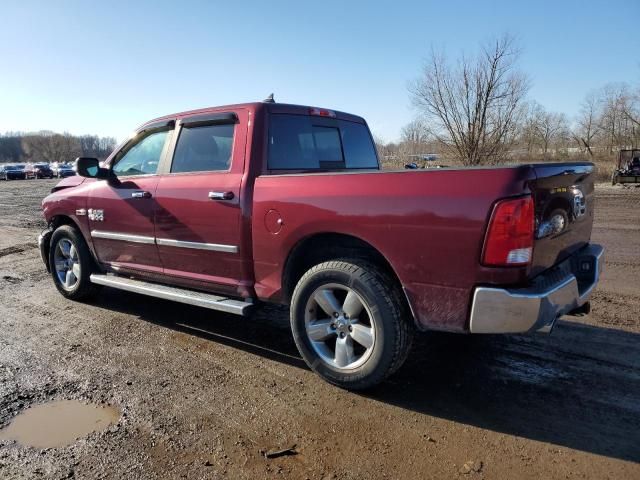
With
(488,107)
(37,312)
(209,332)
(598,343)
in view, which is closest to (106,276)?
(37,312)

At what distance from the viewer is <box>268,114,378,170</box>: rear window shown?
12.9 feet

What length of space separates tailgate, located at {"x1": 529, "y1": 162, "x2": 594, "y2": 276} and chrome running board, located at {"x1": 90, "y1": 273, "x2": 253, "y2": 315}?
2.18 meters

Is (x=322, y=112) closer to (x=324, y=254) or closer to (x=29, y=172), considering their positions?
(x=324, y=254)

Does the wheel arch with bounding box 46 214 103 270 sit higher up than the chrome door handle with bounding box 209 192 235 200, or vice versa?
the chrome door handle with bounding box 209 192 235 200

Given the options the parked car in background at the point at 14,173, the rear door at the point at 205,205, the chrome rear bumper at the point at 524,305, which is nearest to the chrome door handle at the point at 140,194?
the rear door at the point at 205,205

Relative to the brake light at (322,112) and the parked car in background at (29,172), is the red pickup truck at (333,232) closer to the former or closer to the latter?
the brake light at (322,112)

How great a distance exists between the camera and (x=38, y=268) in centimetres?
733

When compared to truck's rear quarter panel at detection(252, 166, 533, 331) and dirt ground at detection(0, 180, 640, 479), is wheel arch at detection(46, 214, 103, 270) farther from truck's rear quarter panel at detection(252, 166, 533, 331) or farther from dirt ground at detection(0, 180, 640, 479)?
truck's rear quarter panel at detection(252, 166, 533, 331)

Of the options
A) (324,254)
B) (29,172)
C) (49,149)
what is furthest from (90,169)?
(49,149)

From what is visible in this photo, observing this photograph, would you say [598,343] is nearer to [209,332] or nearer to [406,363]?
[406,363]

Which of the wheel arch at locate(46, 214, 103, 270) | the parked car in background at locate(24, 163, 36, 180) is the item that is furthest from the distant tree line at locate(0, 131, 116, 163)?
the wheel arch at locate(46, 214, 103, 270)

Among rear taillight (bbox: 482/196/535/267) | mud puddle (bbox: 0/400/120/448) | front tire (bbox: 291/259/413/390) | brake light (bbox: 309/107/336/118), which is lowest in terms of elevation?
mud puddle (bbox: 0/400/120/448)

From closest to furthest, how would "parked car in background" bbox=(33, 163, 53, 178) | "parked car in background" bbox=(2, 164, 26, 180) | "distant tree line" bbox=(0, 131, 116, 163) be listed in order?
"parked car in background" bbox=(2, 164, 26, 180) < "parked car in background" bbox=(33, 163, 53, 178) < "distant tree line" bbox=(0, 131, 116, 163)

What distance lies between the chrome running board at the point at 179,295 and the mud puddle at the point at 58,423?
41.9 inches
